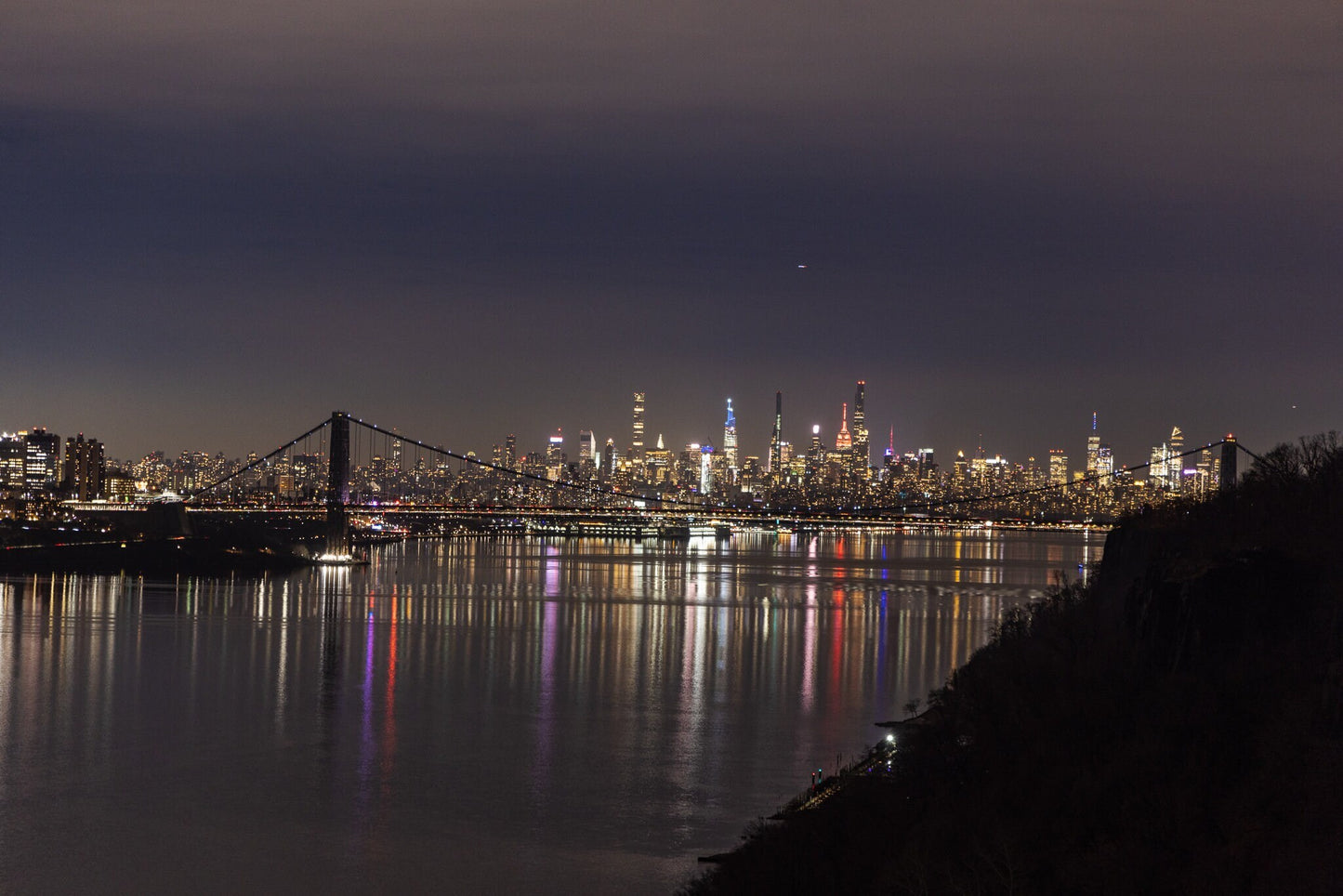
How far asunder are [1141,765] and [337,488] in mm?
64211

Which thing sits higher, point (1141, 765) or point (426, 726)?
point (1141, 765)

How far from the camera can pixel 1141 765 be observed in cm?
1631

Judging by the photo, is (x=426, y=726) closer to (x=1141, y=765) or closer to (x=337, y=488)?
(x=1141, y=765)

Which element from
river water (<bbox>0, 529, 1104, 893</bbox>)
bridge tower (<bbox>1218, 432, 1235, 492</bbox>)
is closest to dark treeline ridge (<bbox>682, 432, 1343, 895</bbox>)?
river water (<bbox>0, 529, 1104, 893</bbox>)

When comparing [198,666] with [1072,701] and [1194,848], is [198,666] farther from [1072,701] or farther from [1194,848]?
[1194,848]

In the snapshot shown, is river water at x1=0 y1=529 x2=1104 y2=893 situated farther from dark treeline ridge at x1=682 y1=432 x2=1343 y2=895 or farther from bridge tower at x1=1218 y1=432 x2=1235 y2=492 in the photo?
bridge tower at x1=1218 y1=432 x2=1235 y2=492

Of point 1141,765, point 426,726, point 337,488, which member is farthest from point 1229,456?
point 1141,765

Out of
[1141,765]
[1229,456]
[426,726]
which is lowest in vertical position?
[426,726]

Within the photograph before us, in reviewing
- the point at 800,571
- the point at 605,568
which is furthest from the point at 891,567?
the point at 605,568

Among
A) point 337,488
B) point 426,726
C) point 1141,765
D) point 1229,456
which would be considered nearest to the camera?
point 1141,765

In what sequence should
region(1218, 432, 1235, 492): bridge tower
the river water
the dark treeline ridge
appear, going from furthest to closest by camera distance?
1. region(1218, 432, 1235, 492): bridge tower
2. the river water
3. the dark treeline ridge

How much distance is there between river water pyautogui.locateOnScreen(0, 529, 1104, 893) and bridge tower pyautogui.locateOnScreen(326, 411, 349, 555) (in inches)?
856

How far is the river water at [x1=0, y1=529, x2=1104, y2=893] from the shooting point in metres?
18.4

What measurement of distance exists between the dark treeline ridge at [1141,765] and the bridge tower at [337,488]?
187 ft
